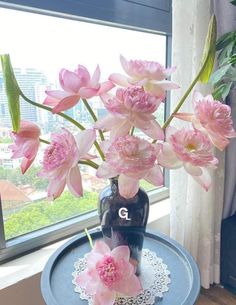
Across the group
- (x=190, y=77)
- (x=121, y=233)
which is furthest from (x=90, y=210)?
(x=190, y=77)

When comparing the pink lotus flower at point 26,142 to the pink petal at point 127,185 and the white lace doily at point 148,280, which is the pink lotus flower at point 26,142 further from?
the white lace doily at point 148,280

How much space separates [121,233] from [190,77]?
0.81 metres

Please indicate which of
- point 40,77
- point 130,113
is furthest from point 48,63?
point 130,113

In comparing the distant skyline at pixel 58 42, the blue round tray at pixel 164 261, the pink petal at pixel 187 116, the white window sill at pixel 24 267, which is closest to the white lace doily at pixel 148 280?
the blue round tray at pixel 164 261

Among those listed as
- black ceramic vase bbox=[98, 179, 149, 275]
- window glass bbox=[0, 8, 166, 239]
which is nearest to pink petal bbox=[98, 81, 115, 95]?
black ceramic vase bbox=[98, 179, 149, 275]

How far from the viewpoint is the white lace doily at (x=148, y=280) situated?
28.1 inches

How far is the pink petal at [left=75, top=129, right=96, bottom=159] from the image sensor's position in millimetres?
560

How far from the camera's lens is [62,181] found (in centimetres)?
55

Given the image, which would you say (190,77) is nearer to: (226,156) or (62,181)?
(226,156)

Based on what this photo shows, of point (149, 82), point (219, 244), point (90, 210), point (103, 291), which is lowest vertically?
point (219, 244)

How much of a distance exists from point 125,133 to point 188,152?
0.46 ft

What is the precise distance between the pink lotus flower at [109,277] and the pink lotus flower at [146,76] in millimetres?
361

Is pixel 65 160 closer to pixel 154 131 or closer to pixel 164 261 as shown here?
pixel 154 131

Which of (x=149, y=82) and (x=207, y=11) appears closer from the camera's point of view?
(x=149, y=82)
